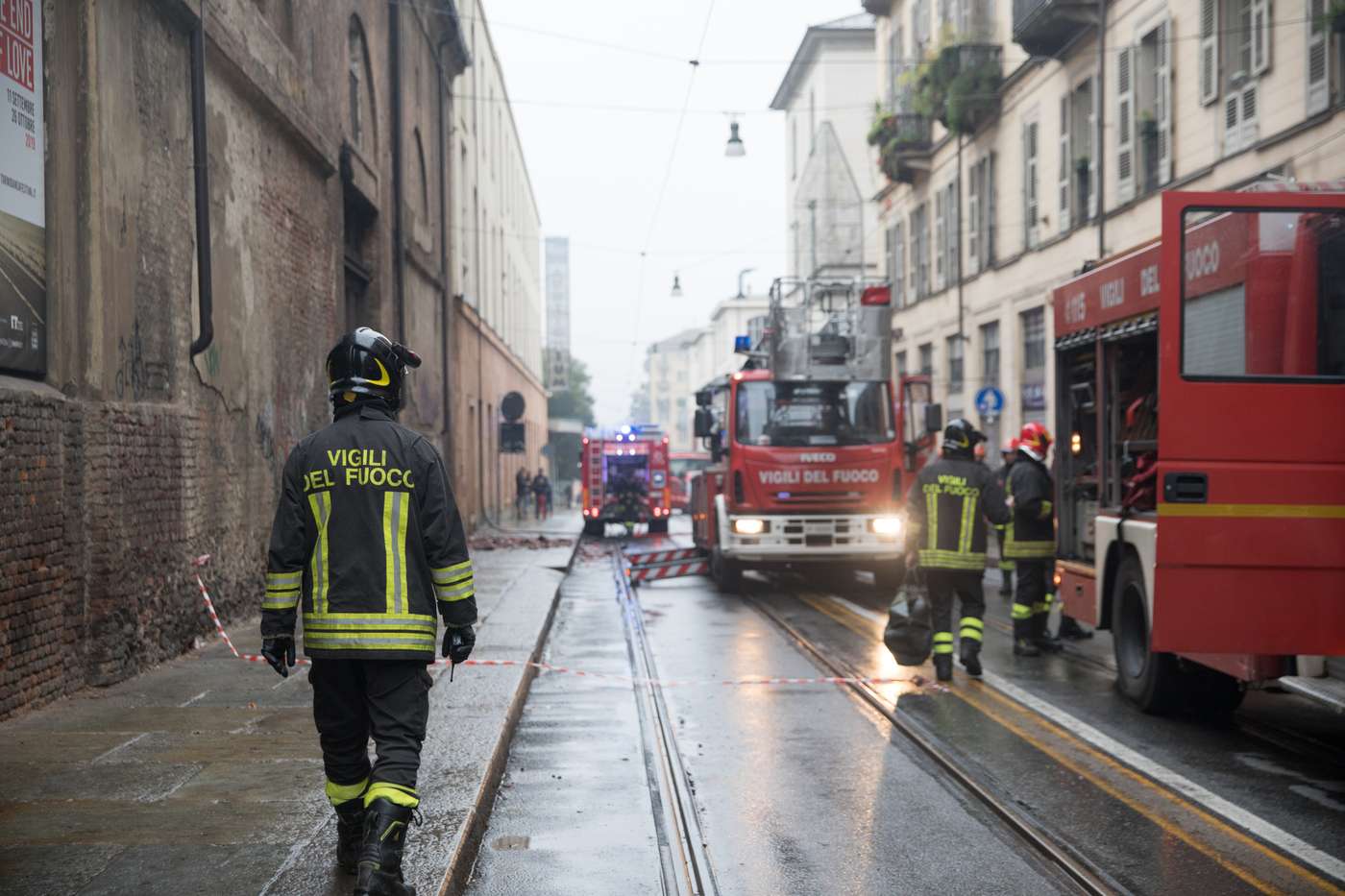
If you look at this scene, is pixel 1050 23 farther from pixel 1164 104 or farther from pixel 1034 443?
pixel 1034 443

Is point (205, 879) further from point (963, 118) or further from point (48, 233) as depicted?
point (963, 118)

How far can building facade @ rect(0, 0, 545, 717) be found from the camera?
712 centimetres

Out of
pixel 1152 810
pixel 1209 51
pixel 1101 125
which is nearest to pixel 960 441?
pixel 1152 810

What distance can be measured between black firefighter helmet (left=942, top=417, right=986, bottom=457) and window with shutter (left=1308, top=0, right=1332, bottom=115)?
30.1 feet

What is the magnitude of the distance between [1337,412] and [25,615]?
6.92 m

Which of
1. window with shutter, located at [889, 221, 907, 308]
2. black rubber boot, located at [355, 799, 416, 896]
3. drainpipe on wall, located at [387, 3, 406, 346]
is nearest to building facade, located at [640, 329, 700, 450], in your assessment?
window with shutter, located at [889, 221, 907, 308]

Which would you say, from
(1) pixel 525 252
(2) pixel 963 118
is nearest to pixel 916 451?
(2) pixel 963 118

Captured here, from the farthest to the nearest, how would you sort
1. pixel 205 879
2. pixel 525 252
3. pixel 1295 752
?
1. pixel 525 252
2. pixel 1295 752
3. pixel 205 879

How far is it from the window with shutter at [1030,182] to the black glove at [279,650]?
907 inches

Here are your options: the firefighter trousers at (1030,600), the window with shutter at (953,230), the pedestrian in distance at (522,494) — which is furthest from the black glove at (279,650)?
the pedestrian in distance at (522,494)

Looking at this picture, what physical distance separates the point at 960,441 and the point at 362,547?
5.81 meters

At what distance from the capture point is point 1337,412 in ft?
19.6

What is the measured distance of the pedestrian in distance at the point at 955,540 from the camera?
8.69m

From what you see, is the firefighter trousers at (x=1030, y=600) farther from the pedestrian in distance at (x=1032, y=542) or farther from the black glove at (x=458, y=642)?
the black glove at (x=458, y=642)
